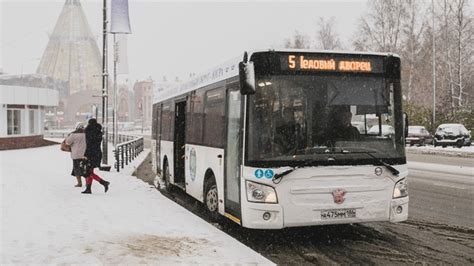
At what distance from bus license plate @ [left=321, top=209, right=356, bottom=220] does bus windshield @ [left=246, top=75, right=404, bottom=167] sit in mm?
686

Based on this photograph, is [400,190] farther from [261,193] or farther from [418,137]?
[418,137]

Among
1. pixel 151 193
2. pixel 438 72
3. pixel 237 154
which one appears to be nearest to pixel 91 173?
pixel 151 193

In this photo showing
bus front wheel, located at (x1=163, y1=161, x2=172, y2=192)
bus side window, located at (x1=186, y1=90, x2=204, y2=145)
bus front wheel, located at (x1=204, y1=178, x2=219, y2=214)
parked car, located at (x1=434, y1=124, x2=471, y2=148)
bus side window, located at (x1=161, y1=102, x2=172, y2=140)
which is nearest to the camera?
bus front wheel, located at (x1=204, y1=178, x2=219, y2=214)

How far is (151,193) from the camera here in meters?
12.5

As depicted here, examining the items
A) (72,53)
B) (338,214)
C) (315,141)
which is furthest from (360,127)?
(72,53)

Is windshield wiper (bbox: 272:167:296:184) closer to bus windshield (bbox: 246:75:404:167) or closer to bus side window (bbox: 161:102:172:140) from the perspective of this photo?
bus windshield (bbox: 246:75:404:167)

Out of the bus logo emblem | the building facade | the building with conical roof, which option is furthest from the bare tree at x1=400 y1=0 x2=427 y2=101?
the building with conical roof

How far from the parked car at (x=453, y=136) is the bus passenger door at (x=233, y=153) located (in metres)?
32.6

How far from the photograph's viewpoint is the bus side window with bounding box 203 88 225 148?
915cm

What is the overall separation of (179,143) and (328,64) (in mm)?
6071

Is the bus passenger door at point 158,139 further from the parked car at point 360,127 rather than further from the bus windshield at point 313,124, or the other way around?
the parked car at point 360,127

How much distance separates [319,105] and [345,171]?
101 centimetres

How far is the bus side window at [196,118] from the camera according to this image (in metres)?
Result: 10.7

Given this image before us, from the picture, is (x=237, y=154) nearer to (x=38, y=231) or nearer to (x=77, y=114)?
(x=38, y=231)
